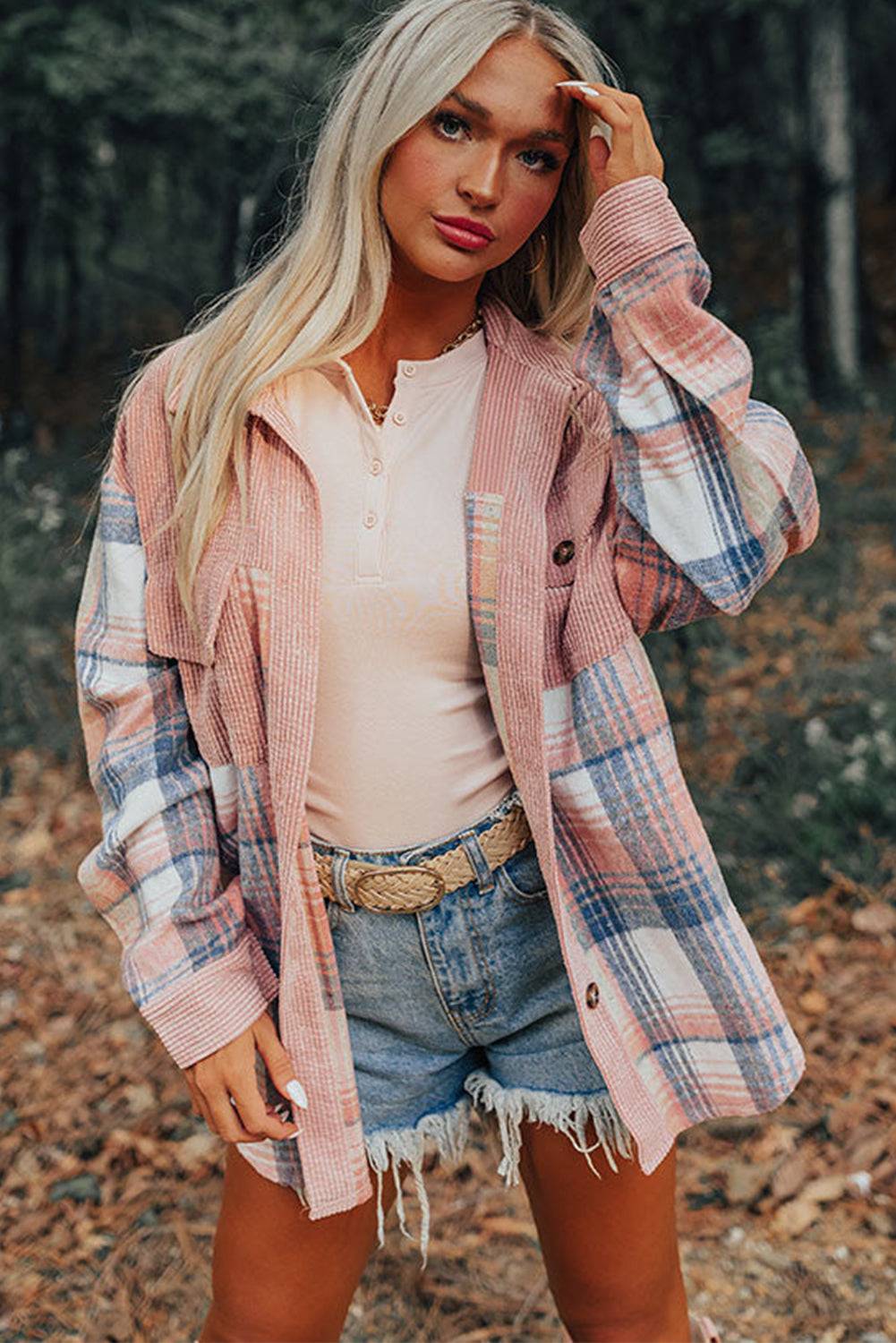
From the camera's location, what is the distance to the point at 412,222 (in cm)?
186

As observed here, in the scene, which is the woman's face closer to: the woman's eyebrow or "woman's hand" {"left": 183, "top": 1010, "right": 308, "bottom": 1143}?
the woman's eyebrow

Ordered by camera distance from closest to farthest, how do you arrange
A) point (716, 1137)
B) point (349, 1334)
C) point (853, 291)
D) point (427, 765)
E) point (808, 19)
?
point (427, 765) < point (349, 1334) < point (716, 1137) < point (808, 19) < point (853, 291)

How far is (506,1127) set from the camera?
2.03 metres

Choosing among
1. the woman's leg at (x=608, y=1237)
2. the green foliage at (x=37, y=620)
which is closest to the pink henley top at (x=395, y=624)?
the woman's leg at (x=608, y=1237)

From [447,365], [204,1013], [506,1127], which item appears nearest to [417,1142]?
[506,1127]

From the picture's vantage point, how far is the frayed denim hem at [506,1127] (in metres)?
1.98

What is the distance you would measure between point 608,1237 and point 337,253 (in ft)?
4.69

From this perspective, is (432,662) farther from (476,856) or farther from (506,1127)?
(506,1127)

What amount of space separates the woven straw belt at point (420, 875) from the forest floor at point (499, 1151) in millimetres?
455

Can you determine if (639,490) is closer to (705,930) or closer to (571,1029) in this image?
(705,930)

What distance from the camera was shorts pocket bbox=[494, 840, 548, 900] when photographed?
1925mm

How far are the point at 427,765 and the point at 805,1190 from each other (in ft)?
6.27

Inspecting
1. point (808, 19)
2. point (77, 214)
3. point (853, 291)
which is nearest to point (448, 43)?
point (808, 19)

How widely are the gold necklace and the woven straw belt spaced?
22.3 inches
